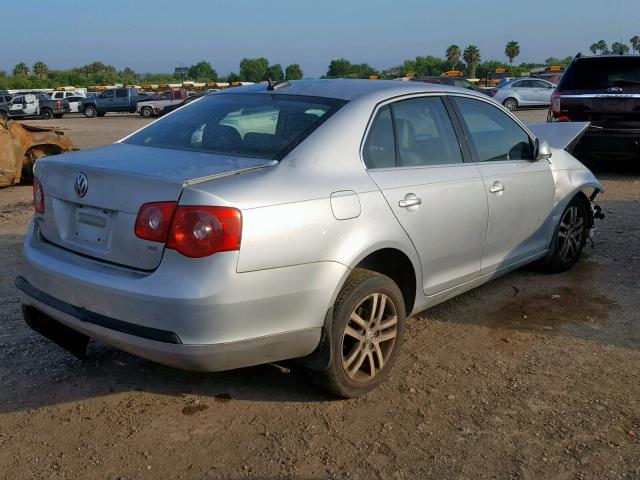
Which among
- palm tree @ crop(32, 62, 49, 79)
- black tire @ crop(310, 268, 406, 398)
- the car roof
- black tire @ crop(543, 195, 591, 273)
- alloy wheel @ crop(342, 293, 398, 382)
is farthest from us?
palm tree @ crop(32, 62, 49, 79)

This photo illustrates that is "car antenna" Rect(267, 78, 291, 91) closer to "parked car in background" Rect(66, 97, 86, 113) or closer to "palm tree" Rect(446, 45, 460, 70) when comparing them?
"parked car in background" Rect(66, 97, 86, 113)

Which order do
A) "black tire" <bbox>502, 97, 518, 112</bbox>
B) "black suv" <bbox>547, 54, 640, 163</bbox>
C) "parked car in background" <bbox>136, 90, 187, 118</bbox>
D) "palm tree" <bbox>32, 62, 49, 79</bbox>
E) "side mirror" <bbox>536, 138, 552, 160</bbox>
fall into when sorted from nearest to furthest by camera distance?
1. "side mirror" <bbox>536, 138, 552, 160</bbox>
2. "black suv" <bbox>547, 54, 640, 163</bbox>
3. "black tire" <bbox>502, 97, 518, 112</bbox>
4. "parked car in background" <bbox>136, 90, 187, 118</bbox>
5. "palm tree" <bbox>32, 62, 49, 79</bbox>

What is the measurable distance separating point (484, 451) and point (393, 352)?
82 cm

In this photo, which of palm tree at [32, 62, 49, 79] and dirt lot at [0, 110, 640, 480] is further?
palm tree at [32, 62, 49, 79]

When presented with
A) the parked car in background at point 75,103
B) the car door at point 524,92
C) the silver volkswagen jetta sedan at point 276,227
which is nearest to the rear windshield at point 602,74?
Answer: the silver volkswagen jetta sedan at point 276,227

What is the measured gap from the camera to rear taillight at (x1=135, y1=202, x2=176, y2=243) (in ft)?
9.45

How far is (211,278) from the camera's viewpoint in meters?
2.81

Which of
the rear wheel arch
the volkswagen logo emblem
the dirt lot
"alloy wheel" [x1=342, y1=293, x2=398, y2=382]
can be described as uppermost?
the volkswagen logo emblem

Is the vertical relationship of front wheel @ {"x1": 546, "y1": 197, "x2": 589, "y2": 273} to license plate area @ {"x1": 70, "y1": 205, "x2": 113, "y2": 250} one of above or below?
below

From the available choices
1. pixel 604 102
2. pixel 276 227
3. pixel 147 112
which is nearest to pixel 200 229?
pixel 276 227

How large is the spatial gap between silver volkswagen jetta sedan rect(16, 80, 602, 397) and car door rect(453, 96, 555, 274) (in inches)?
1.1

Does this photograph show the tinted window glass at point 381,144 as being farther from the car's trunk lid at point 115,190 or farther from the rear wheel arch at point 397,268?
the car's trunk lid at point 115,190

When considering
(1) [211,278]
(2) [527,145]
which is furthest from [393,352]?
(2) [527,145]

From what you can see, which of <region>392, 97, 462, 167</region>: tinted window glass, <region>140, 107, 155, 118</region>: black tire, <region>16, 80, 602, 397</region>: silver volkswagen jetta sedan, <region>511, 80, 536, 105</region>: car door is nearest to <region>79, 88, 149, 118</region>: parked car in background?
<region>140, 107, 155, 118</region>: black tire
